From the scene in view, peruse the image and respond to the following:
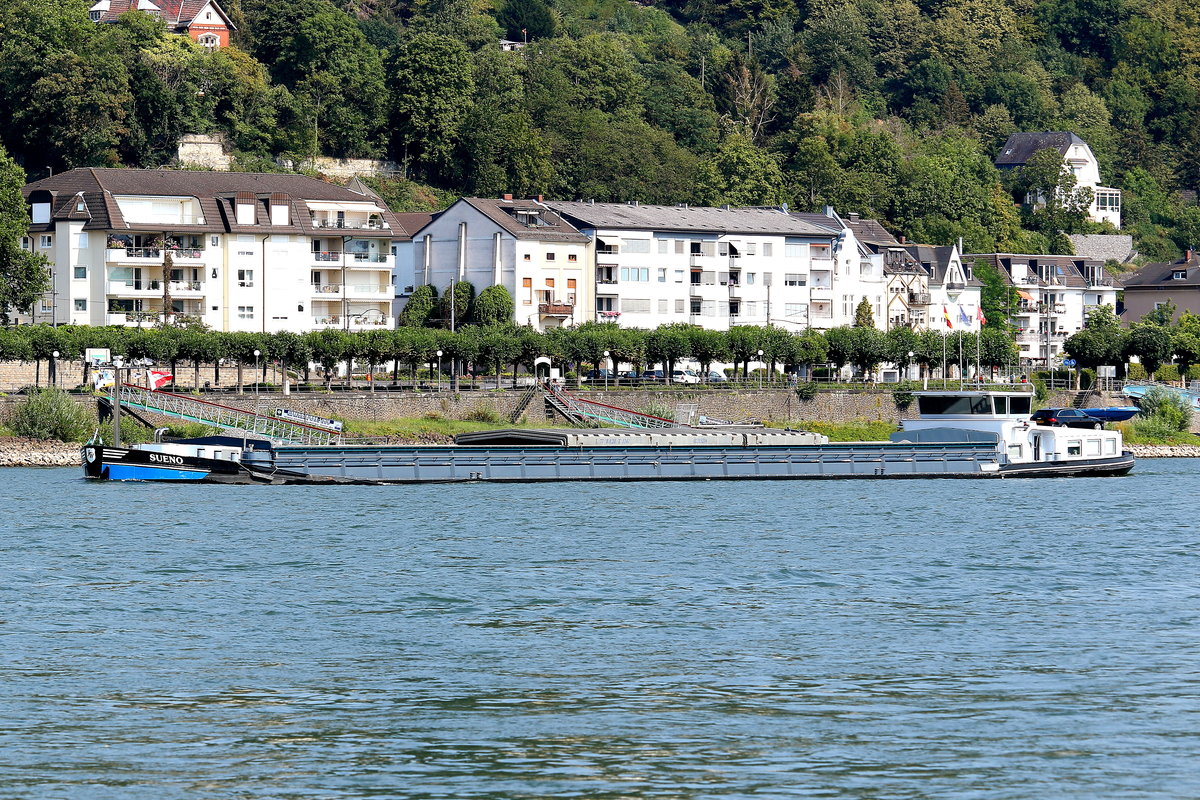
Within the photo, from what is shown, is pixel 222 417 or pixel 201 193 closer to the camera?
pixel 222 417

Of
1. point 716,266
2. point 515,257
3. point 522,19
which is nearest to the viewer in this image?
point 515,257

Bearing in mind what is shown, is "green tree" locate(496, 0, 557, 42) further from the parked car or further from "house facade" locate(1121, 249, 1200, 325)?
the parked car

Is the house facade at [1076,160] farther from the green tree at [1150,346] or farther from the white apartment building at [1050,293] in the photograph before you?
the green tree at [1150,346]

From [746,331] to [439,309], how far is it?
1923 centimetres

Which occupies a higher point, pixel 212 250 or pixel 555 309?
pixel 212 250

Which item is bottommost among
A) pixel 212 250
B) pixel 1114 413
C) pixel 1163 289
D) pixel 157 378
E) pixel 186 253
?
pixel 1114 413

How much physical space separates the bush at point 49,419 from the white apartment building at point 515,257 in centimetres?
3744

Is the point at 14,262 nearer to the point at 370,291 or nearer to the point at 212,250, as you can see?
the point at 212,250

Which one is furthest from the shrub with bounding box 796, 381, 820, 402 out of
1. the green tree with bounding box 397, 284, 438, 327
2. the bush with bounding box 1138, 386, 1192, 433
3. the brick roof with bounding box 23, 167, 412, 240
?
the brick roof with bounding box 23, 167, 412, 240

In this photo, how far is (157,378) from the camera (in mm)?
86125

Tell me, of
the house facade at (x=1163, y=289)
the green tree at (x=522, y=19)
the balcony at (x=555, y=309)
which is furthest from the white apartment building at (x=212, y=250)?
the green tree at (x=522, y=19)

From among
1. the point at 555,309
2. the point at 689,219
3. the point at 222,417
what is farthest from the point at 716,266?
the point at 222,417

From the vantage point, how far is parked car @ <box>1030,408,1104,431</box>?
284 feet

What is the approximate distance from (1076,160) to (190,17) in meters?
85.9
